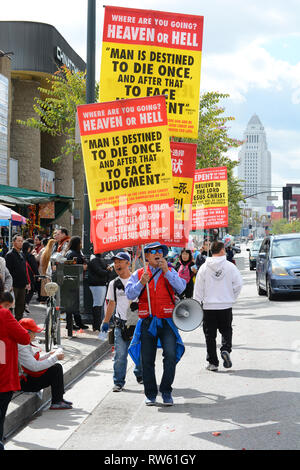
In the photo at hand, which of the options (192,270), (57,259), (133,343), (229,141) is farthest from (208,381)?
(229,141)

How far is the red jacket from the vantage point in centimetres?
604

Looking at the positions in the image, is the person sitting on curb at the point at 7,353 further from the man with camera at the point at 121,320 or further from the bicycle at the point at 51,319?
the bicycle at the point at 51,319

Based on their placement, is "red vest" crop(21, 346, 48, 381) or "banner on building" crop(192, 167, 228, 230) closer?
"red vest" crop(21, 346, 48, 381)

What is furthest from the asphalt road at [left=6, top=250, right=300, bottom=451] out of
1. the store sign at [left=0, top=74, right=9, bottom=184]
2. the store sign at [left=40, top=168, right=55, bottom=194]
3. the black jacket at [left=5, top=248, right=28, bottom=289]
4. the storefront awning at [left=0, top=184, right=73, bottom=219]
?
the store sign at [left=40, top=168, right=55, bottom=194]

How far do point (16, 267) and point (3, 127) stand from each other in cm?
1235

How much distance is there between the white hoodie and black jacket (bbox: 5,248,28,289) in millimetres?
4648

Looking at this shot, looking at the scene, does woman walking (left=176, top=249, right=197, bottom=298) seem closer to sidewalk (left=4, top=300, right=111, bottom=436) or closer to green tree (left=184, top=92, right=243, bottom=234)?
sidewalk (left=4, top=300, right=111, bottom=436)

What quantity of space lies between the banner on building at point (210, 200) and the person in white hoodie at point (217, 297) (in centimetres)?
1054

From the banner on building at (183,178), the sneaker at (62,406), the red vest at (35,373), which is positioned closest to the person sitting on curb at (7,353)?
the red vest at (35,373)

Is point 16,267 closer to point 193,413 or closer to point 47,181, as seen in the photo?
point 193,413

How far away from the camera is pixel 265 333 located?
44.1 feet

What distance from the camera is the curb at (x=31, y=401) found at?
6.79 m

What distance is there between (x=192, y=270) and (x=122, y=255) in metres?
5.53

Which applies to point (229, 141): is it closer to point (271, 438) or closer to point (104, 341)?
point (104, 341)
